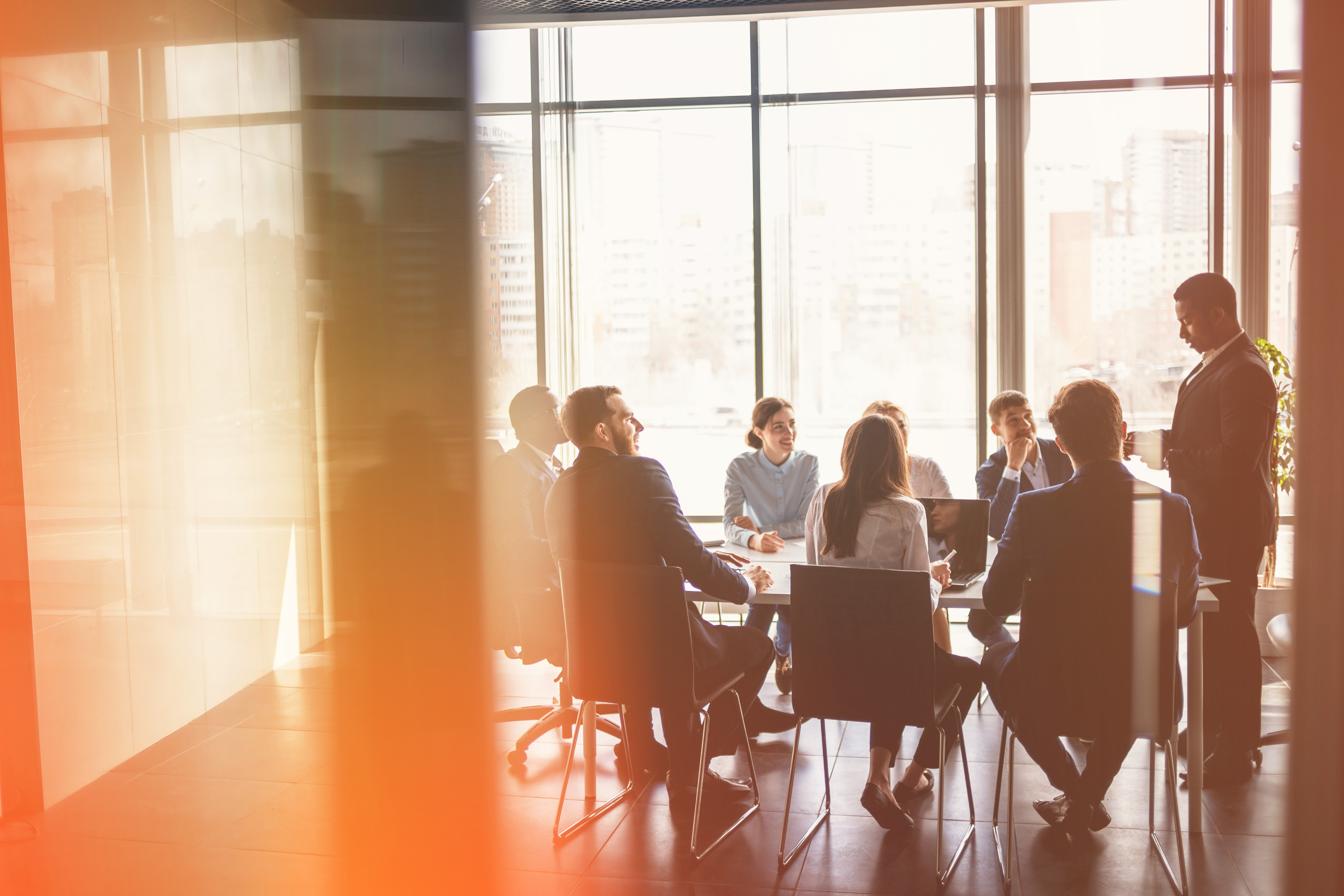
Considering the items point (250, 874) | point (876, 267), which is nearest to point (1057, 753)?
point (250, 874)

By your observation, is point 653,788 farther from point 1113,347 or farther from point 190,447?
point 1113,347

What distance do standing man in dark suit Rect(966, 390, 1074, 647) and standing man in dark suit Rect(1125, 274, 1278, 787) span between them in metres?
0.52

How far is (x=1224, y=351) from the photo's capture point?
2.70 m

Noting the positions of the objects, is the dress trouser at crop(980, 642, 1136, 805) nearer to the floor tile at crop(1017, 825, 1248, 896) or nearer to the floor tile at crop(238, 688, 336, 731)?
the floor tile at crop(1017, 825, 1248, 896)

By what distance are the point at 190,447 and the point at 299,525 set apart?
2.60m

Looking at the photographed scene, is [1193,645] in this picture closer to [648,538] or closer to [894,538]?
[894,538]

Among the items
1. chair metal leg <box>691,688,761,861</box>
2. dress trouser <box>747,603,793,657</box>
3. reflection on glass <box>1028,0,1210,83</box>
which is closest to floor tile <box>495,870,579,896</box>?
chair metal leg <box>691,688,761,861</box>

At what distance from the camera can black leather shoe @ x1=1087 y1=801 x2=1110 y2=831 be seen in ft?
8.07

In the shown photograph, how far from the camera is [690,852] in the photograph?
241cm

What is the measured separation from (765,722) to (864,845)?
2.69 feet

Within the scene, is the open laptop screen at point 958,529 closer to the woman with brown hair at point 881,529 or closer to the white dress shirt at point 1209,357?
the woman with brown hair at point 881,529

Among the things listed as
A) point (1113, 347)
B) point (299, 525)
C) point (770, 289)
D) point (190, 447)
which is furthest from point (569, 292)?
point (299, 525)

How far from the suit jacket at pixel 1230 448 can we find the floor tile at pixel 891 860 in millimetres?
1151

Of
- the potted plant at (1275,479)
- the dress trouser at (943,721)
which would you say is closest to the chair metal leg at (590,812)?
the dress trouser at (943,721)
